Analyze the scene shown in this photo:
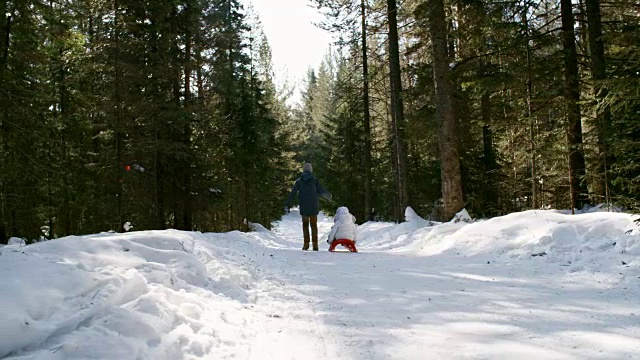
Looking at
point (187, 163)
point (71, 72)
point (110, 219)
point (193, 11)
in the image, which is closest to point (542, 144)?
point (187, 163)

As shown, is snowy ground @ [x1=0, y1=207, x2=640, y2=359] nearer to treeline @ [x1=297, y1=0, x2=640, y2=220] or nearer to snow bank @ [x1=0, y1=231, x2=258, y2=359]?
snow bank @ [x1=0, y1=231, x2=258, y2=359]

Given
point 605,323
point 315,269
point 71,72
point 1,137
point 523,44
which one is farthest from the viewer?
point 71,72

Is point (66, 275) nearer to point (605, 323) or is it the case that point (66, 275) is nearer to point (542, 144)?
point (605, 323)

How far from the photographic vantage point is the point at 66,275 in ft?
10.7

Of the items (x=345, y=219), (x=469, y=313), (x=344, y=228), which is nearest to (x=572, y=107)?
(x=345, y=219)

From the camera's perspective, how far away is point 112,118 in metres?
14.8

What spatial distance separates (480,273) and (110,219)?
55.3ft

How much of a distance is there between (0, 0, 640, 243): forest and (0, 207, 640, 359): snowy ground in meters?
1.48

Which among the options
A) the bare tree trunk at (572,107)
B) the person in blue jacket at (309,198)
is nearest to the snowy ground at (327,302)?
the person in blue jacket at (309,198)

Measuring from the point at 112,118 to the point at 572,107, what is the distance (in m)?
14.5

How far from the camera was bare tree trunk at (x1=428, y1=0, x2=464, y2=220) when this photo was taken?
36.1 ft

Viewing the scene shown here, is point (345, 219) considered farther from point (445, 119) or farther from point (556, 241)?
point (556, 241)

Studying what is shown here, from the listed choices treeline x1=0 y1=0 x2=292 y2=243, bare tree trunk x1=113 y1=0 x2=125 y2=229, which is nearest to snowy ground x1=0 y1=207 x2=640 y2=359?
treeline x1=0 y1=0 x2=292 y2=243

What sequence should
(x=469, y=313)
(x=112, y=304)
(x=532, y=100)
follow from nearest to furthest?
Result: (x=112, y=304)
(x=469, y=313)
(x=532, y=100)
